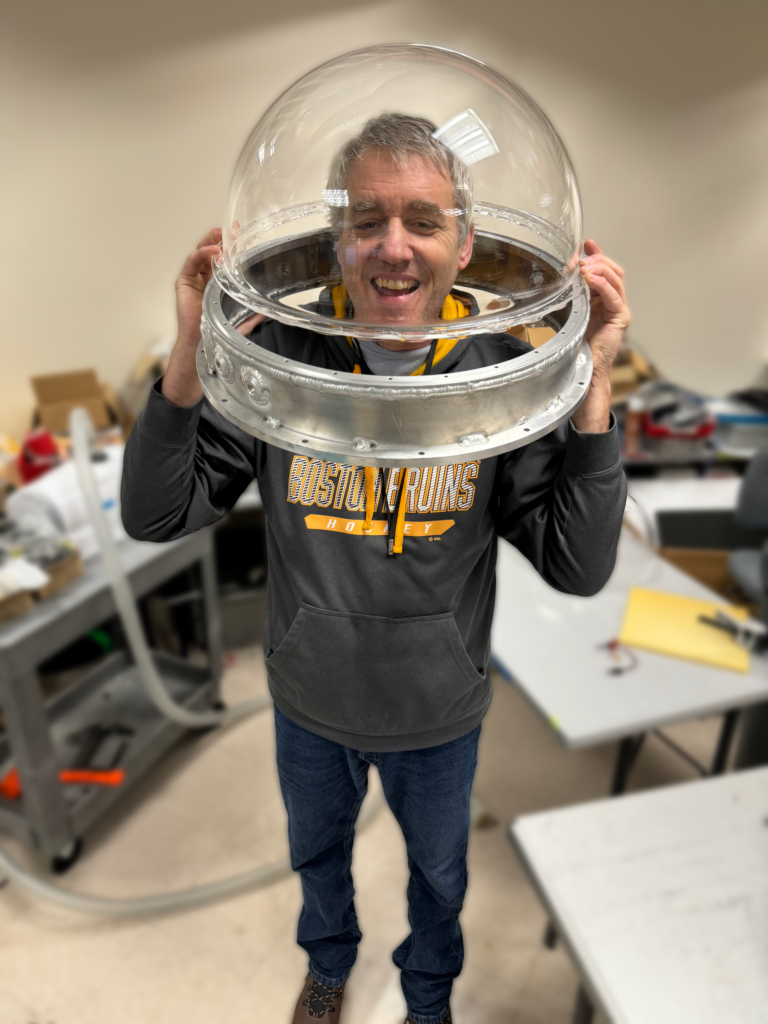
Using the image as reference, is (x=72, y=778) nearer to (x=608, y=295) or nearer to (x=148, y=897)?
(x=148, y=897)

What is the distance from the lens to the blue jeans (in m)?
0.85

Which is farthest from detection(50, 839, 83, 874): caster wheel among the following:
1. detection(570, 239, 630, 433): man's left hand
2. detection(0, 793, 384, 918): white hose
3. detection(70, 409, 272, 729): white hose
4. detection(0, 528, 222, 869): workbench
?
detection(570, 239, 630, 433): man's left hand

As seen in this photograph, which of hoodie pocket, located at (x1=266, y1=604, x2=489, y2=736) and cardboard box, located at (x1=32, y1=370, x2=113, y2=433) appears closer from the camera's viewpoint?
hoodie pocket, located at (x1=266, y1=604, x2=489, y2=736)

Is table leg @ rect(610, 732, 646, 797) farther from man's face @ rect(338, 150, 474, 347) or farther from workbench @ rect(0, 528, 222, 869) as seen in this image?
man's face @ rect(338, 150, 474, 347)

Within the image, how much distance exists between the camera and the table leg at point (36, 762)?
1.96 m

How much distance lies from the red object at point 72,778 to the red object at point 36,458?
1013mm

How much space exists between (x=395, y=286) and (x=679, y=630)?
5.81 ft

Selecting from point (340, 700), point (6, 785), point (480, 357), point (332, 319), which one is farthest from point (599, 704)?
point (6, 785)

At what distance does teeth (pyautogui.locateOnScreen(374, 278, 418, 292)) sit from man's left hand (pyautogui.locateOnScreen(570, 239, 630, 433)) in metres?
0.18

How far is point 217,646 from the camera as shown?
2.83 meters

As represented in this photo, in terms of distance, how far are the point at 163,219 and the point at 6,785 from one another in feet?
7.48

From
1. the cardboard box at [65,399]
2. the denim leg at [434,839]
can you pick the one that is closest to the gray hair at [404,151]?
the denim leg at [434,839]

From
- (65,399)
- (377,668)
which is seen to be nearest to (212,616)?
(65,399)

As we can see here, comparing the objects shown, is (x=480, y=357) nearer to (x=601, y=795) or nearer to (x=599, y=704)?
(x=599, y=704)
